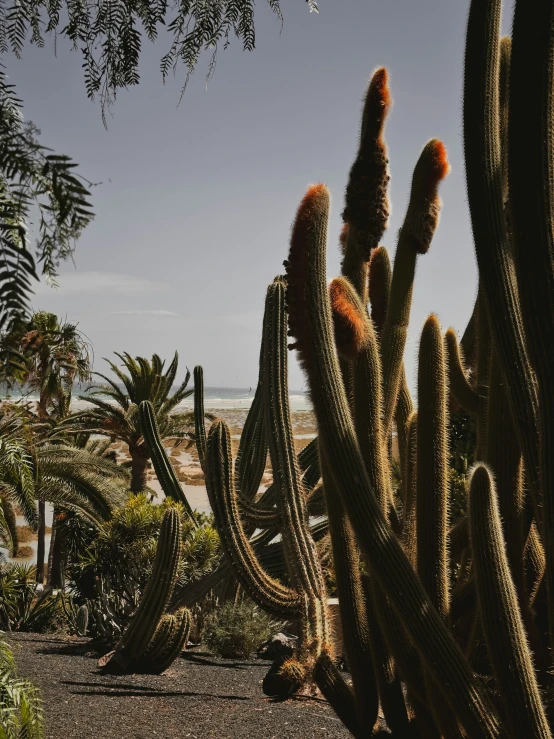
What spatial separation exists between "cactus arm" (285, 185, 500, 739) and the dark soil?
10.4 ft

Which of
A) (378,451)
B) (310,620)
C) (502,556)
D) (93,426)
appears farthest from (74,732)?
(93,426)

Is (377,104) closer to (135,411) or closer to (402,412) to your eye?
(402,412)

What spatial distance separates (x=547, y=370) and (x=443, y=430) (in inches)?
49.7

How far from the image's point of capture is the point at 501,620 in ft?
9.91

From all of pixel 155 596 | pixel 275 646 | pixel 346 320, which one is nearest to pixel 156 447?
pixel 155 596

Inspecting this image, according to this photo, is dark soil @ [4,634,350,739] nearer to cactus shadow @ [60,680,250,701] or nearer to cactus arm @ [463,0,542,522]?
cactus shadow @ [60,680,250,701]

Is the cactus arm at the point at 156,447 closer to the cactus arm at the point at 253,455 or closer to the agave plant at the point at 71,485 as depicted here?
the cactus arm at the point at 253,455

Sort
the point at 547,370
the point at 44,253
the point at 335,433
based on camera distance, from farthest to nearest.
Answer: the point at 335,433 → the point at 547,370 → the point at 44,253

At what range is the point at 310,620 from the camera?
15.4 ft

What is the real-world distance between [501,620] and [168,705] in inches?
189

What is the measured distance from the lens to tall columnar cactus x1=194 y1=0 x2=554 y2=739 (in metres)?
2.61

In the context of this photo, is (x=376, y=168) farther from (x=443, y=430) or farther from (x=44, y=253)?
(x=44, y=253)

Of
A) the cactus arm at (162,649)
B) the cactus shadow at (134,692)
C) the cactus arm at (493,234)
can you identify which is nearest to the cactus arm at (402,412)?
the cactus arm at (493,234)

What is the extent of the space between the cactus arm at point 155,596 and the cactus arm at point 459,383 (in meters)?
3.86
